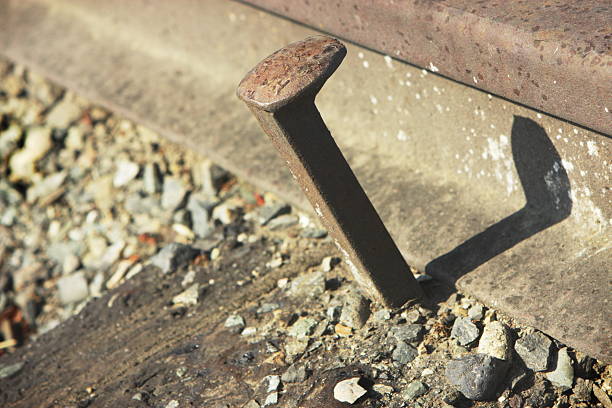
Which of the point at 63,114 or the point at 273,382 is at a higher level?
the point at 63,114

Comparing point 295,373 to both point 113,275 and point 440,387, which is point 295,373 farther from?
point 113,275

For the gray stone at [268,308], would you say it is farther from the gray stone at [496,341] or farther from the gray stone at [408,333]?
the gray stone at [496,341]

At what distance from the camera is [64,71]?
371cm

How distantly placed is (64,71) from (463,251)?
93.3 inches

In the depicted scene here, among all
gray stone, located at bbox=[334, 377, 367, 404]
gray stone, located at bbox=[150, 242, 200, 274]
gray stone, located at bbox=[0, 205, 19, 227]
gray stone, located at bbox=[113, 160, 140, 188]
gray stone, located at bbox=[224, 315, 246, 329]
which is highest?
gray stone, located at bbox=[0, 205, 19, 227]

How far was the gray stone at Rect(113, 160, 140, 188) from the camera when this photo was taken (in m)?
3.31

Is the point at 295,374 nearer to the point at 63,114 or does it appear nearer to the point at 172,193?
the point at 172,193

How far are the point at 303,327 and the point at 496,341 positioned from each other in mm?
545

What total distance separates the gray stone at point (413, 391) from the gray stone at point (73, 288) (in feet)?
5.12

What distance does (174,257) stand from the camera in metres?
2.67

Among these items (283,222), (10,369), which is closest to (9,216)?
(10,369)

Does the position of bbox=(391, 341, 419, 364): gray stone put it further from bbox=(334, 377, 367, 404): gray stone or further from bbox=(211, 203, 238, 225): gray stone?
bbox=(211, 203, 238, 225): gray stone

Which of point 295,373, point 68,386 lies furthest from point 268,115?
point 68,386

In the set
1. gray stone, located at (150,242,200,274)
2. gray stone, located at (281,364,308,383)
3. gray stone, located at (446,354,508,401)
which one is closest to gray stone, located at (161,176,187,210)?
gray stone, located at (150,242,200,274)
